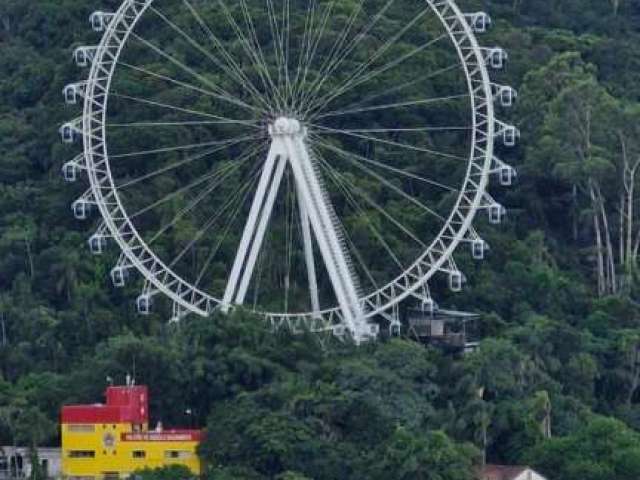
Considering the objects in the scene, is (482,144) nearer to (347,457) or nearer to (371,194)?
(371,194)

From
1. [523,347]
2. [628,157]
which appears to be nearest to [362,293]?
[523,347]

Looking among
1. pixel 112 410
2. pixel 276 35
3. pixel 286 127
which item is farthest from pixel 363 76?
pixel 112 410

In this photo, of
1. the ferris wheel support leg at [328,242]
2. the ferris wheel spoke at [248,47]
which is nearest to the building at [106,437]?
the ferris wheel support leg at [328,242]

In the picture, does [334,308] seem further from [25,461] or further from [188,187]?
[25,461]

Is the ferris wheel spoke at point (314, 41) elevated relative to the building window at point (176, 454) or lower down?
elevated

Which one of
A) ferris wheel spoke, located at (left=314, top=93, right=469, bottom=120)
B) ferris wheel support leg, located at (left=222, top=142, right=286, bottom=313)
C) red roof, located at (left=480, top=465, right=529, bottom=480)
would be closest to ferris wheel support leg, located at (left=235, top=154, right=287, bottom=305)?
ferris wheel support leg, located at (left=222, top=142, right=286, bottom=313)

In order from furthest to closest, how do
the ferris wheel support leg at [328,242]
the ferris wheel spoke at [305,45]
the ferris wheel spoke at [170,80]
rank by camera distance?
1. the ferris wheel spoke at [170,80]
2. the ferris wheel spoke at [305,45]
3. the ferris wheel support leg at [328,242]

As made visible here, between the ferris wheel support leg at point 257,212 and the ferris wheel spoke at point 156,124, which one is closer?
the ferris wheel support leg at point 257,212

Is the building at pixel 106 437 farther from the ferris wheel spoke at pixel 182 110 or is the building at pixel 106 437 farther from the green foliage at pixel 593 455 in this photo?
the green foliage at pixel 593 455
